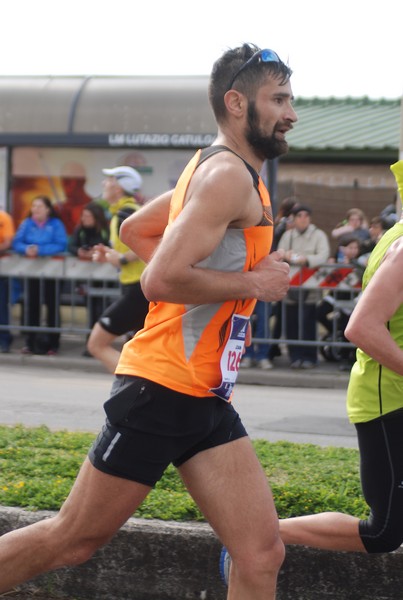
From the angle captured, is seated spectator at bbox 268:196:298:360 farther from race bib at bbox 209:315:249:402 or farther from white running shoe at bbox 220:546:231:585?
race bib at bbox 209:315:249:402

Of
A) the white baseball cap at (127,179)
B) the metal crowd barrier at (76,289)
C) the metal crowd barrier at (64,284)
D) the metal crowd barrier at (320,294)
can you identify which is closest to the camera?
the white baseball cap at (127,179)

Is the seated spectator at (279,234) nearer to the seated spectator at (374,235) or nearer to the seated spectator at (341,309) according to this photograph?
the seated spectator at (341,309)

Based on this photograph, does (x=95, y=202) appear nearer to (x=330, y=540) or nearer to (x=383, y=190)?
(x=383, y=190)

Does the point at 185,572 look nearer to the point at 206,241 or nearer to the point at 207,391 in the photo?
the point at 207,391

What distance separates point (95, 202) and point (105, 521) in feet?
36.2

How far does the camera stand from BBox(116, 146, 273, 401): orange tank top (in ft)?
12.8

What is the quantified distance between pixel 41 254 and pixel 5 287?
78cm

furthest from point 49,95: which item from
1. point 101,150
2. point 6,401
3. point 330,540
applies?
point 330,540

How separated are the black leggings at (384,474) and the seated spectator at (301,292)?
9160mm

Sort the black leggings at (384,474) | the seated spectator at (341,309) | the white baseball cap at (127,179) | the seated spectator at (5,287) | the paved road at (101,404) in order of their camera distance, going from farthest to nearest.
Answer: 1. the seated spectator at (5,287)
2. the seated spectator at (341,309)
3. the white baseball cap at (127,179)
4. the paved road at (101,404)
5. the black leggings at (384,474)

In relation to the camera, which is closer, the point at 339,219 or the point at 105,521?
the point at 105,521

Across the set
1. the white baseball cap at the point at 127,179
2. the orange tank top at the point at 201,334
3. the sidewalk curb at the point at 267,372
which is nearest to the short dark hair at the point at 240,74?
the orange tank top at the point at 201,334

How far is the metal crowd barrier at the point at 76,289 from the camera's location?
45.7ft

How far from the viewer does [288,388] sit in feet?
43.6
